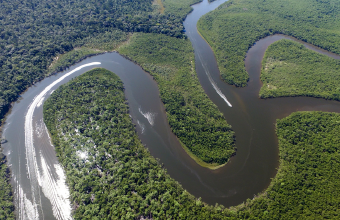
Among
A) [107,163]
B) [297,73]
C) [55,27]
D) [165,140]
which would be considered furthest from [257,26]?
[55,27]

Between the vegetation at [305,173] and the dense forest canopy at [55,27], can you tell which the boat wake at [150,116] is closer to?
the vegetation at [305,173]

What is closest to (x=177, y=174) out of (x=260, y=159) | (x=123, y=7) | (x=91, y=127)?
(x=260, y=159)

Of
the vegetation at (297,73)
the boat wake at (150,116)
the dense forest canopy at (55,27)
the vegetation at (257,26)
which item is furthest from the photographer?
the vegetation at (257,26)

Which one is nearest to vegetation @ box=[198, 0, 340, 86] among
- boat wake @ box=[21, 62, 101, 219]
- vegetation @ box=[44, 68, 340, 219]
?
vegetation @ box=[44, 68, 340, 219]

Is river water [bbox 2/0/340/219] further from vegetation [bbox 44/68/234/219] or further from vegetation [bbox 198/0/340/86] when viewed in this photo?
vegetation [bbox 198/0/340/86]

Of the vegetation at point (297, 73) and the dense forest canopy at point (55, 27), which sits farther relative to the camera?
the dense forest canopy at point (55, 27)

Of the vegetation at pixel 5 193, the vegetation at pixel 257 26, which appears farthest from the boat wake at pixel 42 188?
the vegetation at pixel 257 26

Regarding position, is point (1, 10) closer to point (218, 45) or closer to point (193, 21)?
point (193, 21)
